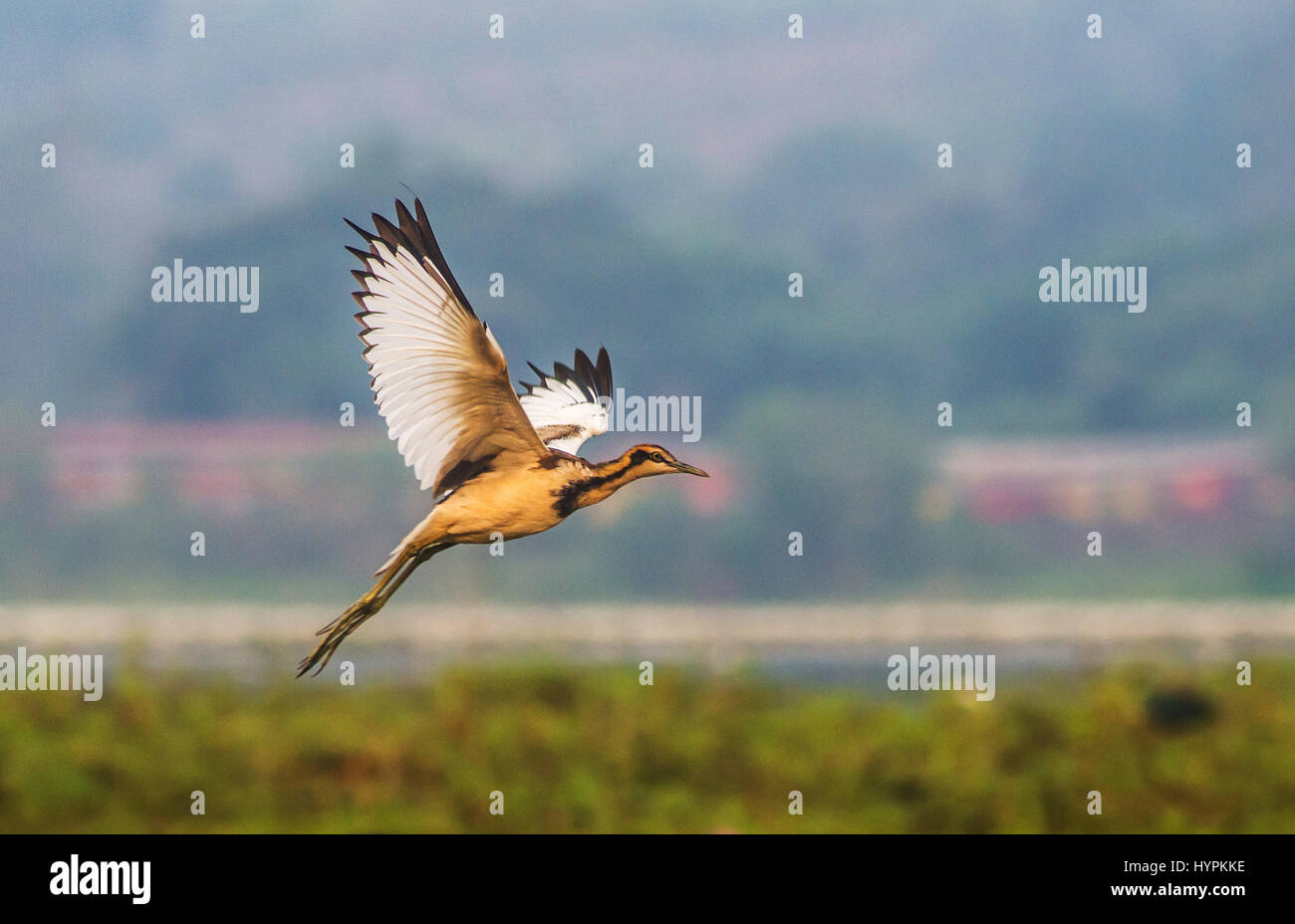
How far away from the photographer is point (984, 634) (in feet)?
30.4

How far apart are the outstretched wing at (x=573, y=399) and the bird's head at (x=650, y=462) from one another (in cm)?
58

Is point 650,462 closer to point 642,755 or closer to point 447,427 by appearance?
point 447,427

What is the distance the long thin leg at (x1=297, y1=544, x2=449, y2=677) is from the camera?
179 inches

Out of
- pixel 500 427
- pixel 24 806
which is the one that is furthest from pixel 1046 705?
pixel 24 806

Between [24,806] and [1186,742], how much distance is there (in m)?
5.73

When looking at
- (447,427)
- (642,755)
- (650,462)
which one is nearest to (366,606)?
(447,427)

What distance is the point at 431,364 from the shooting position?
4547 mm

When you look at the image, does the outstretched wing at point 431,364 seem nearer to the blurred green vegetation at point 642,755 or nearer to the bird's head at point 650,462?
the bird's head at point 650,462

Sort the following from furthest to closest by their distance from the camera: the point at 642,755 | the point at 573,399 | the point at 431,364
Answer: the point at 642,755
the point at 573,399
the point at 431,364

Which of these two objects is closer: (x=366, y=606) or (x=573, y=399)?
(x=366, y=606)

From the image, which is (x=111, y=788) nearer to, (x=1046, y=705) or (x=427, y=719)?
(x=427, y=719)

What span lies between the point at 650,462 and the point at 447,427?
686 millimetres
